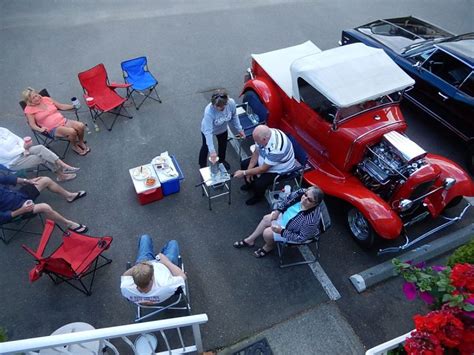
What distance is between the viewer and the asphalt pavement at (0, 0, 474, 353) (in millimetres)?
4023

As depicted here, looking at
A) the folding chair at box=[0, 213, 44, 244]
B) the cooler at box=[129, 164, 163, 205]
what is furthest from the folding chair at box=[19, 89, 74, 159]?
the cooler at box=[129, 164, 163, 205]

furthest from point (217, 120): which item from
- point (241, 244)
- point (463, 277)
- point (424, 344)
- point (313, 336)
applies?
point (424, 344)

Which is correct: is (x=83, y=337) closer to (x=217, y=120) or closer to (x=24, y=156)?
(x=217, y=120)

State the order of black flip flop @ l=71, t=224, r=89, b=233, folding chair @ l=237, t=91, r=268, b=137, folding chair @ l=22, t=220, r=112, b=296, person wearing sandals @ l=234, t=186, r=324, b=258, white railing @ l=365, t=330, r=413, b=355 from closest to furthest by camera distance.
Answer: white railing @ l=365, t=330, r=413, b=355 < person wearing sandals @ l=234, t=186, r=324, b=258 < folding chair @ l=22, t=220, r=112, b=296 < black flip flop @ l=71, t=224, r=89, b=233 < folding chair @ l=237, t=91, r=268, b=137

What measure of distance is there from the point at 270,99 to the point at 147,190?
234cm

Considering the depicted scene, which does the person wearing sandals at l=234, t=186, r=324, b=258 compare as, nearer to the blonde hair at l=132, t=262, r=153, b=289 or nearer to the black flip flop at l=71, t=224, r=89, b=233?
the blonde hair at l=132, t=262, r=153, b=289

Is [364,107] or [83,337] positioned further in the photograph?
[364,107]

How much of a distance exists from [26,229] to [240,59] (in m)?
5.67

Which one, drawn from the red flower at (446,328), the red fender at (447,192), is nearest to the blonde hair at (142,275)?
the red flower at (446,328)

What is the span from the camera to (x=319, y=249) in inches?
182

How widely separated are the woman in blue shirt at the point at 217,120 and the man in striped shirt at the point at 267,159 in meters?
0.56

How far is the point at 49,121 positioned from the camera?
221 inches

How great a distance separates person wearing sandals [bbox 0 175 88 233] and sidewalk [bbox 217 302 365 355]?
2.77 m

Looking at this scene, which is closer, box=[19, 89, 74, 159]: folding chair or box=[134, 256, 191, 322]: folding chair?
box=[134, 256, 191, 322]: folding chair
